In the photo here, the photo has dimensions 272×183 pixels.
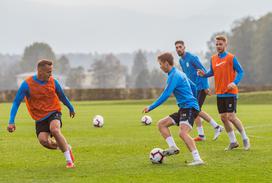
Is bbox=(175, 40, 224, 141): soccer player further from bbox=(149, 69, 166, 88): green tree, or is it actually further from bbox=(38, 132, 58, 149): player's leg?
bbox=(149, 69, 166, 88): green tree

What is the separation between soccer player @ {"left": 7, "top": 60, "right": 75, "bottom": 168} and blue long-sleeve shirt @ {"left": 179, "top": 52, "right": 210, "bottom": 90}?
4.93m

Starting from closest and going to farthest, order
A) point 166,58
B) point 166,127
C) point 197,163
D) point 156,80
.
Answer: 1. point 197,163
2. point 166,58
3. point 166,127
4. point 156,80

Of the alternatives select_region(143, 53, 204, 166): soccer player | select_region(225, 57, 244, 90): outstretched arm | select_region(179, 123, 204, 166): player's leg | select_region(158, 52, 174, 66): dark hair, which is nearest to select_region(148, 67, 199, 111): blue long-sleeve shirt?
select_region(143, 53, 204, 166): soccer player

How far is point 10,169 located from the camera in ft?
35.1

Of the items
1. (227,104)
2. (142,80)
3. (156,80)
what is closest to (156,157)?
(227,104)

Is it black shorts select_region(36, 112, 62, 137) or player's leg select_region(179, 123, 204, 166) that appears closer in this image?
player's leg select_region(179, 123, 204, 166)

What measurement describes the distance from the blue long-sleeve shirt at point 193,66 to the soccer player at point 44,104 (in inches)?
194

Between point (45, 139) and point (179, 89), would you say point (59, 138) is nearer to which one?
point (45, 139)

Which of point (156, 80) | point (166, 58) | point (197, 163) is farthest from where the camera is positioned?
point (156, 80)

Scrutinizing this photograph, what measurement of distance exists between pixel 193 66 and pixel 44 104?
533cm

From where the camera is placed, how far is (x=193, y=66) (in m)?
15.2

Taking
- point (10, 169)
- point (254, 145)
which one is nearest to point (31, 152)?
point (10, 169)

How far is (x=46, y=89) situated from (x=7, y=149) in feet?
11.8

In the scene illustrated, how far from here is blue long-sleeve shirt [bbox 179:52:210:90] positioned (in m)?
15.1
